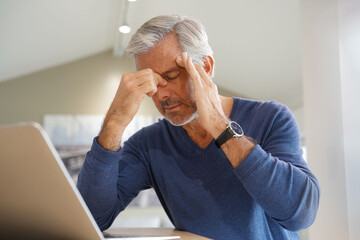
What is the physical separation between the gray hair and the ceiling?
90.1 inches

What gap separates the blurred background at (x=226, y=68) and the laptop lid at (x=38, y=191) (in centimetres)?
156

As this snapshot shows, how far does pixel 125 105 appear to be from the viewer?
116cm

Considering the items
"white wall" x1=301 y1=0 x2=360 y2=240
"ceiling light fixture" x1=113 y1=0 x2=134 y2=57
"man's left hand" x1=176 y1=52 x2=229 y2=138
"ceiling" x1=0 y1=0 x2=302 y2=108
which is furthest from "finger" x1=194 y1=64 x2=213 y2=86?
"ceiling light fixture" x1=113 y1=0 x2=134 y2=57

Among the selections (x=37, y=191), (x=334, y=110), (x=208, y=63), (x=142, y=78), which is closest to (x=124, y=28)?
(x=334, y=110)

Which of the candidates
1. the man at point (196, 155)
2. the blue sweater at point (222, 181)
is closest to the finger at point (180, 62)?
the man at point (196, 155)

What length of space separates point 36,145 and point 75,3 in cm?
436

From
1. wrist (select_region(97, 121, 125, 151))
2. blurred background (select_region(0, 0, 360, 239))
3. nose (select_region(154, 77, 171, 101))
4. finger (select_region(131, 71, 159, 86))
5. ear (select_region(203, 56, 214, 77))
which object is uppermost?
finger (select_region(131, 71, 159, 86))

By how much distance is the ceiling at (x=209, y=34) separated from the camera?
3.79m

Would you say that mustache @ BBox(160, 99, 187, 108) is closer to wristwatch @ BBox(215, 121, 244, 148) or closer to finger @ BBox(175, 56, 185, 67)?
finger @ BBox(175, 56, 185, 67)

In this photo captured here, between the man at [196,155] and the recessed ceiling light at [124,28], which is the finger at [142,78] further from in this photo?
the recessed ceiling light at [124,28]

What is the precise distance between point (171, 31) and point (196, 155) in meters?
0.42

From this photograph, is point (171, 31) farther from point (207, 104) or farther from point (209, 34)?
point (209, 34)

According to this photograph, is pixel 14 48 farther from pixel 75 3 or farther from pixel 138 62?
pixel 138 62

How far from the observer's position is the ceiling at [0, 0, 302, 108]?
149 inches
